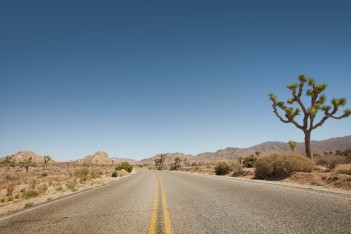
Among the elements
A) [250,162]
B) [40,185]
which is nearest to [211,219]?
[40,185]

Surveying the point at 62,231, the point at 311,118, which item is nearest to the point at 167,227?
the point at 62,231

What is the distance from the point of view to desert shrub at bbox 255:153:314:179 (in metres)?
19.2

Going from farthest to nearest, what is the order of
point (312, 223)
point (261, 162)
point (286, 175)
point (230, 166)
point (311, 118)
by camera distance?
point (230, 166) → point (311, 118) → point (261, 162) → point (286, 175) → point (312, 223)

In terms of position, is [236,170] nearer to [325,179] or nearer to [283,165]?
[283,165]

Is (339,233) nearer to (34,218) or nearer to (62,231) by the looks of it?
(62,231)

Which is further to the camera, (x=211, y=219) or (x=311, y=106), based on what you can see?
(x=311, y=106)

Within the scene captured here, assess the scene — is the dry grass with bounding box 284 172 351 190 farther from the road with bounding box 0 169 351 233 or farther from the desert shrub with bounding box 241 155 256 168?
the desert shrub with bounding box 241 155 256 168

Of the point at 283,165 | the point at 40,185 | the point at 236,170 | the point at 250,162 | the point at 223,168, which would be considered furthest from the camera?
the point at 250,162

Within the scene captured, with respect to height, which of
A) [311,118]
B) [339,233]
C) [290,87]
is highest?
[290,87]

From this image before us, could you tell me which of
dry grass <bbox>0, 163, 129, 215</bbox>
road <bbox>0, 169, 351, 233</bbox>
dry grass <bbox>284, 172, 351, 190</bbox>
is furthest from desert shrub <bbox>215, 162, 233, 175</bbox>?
road <bbox>0, 169, 351, 233</bbox>

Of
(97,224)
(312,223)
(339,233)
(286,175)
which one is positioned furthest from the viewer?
(286,175)

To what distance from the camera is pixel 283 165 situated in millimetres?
19484

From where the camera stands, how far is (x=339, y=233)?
437 centimetres

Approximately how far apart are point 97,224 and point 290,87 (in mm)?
26258
